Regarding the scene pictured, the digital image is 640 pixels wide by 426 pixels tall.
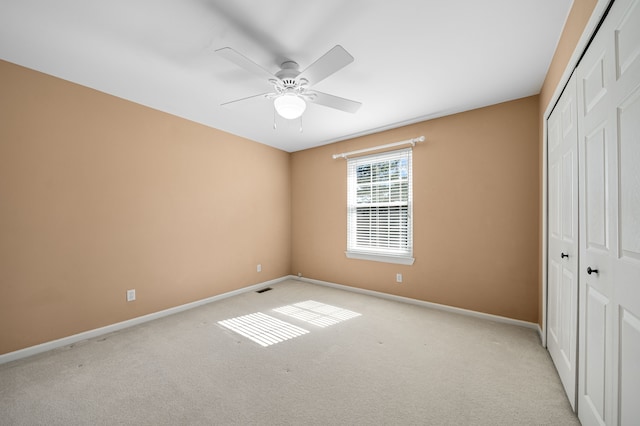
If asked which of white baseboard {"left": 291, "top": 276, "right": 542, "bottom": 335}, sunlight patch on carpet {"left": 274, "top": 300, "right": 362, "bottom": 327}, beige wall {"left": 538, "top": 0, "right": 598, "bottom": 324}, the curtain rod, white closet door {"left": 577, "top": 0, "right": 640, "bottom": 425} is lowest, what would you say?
sunlight patch on carpet {"left": 274, "top": 300, "right": 362, "bottom": 327}

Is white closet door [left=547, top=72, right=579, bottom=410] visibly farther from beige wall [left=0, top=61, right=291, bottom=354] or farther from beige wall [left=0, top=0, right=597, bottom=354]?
beige wall [left=0, top=61, right=291, bottom=354]

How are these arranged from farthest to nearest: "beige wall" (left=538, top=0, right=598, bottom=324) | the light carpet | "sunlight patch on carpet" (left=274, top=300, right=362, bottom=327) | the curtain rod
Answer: the curtain rod, "sunlight patch on carpet" (left=274, top=300, right=362, bottom=327), the light carpet, "beige wall" (left=538, top=0, right=598, bottom=324)

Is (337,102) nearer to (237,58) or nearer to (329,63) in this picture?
(329,63)

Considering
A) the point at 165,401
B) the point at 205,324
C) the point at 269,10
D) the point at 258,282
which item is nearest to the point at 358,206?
the point at 258,282

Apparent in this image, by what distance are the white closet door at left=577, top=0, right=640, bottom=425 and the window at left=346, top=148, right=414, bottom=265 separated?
2317mm

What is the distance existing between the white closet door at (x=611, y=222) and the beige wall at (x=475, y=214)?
5.15ft

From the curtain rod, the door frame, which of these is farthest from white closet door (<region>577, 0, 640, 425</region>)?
the curtain rod

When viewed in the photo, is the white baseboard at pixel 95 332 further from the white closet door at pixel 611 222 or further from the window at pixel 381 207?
the white closet door at pixel 611 222

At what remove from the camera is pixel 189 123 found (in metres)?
3.65

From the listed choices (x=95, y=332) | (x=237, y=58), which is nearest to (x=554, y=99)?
(x=237, y=58)

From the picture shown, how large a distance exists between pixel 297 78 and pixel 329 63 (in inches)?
24.3

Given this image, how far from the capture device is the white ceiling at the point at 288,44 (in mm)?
1718

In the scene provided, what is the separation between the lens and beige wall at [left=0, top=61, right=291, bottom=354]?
2.34 meters

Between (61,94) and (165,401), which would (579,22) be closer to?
(165,401)
